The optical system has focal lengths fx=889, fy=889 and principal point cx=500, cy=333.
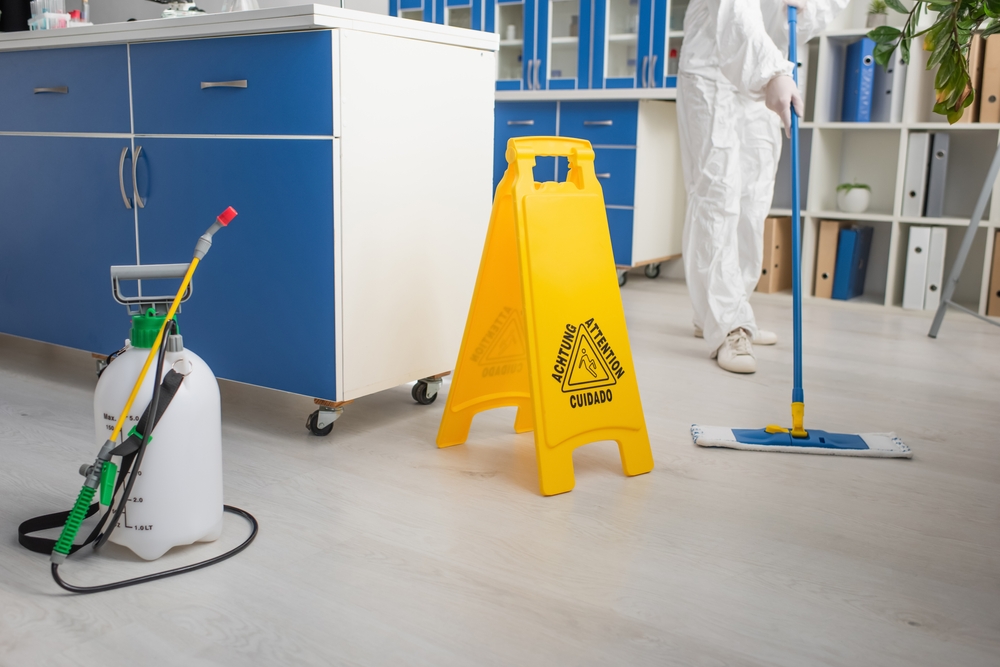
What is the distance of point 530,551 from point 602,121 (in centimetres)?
262

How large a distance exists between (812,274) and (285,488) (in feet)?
8.64

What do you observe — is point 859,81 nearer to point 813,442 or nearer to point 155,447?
point 813,442

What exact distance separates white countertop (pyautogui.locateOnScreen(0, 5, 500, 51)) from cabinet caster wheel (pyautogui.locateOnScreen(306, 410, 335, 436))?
75 centimetres

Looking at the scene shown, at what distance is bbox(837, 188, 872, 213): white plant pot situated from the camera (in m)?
3.46

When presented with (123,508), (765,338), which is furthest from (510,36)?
(123,508)

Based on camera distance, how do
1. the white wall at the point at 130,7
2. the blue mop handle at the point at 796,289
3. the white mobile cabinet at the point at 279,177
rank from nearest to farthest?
the white mobile cabinet at the point at 279,177
the blue mop handle at the point at 796,289
the white wall at the point at 130,7

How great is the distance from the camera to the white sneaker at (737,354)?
7.86 ft

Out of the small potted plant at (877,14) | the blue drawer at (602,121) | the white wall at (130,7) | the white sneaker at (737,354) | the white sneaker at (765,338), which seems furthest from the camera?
the white wall at (130,7)

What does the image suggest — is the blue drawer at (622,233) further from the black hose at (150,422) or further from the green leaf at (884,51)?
the black hose at (150,422)

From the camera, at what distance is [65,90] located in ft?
6.86

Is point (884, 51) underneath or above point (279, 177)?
above

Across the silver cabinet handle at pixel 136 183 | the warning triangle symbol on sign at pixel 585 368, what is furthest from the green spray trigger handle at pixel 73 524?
the silver cabinet handle at pixel 136 183

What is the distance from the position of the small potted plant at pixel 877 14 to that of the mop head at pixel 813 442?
2016mm

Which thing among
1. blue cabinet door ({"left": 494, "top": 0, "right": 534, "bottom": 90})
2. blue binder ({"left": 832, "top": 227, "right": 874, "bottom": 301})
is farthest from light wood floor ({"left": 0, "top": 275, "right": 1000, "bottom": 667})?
blue cabinet door ({"left": 494, "top": 0, "right": 534, "bottom": 90})
